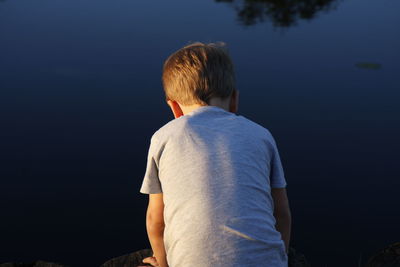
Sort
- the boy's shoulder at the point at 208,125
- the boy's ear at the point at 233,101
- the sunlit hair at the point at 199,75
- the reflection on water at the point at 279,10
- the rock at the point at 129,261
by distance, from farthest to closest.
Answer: the reflection on water at the point at 279,10 < the rock at the point at 129,261 < the boy's ear at the point at 233,101 < the sunlit hair at the point at 199,75 < the boy's shoulder at the point at 208,125

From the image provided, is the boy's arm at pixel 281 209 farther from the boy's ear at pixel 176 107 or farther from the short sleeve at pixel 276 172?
the boy's ear at pixel 176 107

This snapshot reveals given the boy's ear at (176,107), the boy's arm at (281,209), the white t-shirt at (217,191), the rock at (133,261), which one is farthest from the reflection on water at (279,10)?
the white t-shirt at (217,191)

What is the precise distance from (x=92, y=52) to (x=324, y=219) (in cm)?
226

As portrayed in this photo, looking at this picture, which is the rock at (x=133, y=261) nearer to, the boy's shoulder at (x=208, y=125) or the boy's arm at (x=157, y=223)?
the boy's arm at (x=157, y=223)

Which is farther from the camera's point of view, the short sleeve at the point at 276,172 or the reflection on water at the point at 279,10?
the reflection on water at the point at 279,10

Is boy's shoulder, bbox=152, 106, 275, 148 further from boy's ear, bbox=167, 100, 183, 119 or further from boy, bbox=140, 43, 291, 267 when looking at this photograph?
boy's ear, bbox=167, 100, 183, 119

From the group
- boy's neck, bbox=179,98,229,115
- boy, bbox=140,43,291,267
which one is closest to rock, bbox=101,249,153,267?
boy, bbox=140,43,291,267

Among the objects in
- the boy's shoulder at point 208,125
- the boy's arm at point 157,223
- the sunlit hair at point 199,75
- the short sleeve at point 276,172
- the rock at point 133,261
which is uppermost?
the sunlit hair at point 199,75

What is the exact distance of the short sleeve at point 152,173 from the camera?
128cm

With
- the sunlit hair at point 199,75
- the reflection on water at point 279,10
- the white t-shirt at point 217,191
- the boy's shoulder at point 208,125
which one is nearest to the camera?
the white t-shirt at point 217,191

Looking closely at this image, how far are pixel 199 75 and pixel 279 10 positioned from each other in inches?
148

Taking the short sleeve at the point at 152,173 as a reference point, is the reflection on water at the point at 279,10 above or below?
above

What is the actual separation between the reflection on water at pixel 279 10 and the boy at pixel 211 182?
10.4ft

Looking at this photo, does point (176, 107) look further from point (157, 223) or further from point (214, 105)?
point (157, 223)
